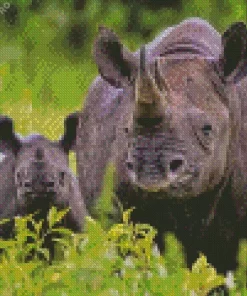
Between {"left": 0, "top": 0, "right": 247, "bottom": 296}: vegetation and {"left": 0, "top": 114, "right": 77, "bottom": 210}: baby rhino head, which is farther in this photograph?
{"left": 0, "top": 0, "right": 247, "bottom": 296}: vegetation

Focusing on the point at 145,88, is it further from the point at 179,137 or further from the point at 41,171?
the point at 41,171

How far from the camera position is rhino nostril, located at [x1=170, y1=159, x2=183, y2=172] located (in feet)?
24.6

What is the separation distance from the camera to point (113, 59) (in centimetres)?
841

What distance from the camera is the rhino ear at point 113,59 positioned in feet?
27.3

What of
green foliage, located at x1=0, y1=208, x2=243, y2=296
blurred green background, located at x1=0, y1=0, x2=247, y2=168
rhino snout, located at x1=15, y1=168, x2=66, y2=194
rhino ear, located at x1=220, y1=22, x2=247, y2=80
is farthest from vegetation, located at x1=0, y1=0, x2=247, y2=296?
green foliage, located at x1=0, y1=208, x2=243, y2=296

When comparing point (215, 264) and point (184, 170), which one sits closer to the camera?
point (184, 170)

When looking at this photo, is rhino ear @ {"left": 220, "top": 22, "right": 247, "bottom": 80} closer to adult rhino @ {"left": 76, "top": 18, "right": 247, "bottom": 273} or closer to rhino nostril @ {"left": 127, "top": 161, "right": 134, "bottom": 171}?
adult rhino @ {"left": 76, "top": 18, "right": 247, "bottom": 273}

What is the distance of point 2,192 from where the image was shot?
9945mm

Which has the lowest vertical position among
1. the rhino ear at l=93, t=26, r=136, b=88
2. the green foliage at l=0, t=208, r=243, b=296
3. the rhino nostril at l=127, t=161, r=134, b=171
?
the green foliage at l=0, t=208, r=243, b=296

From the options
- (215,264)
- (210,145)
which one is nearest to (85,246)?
(210,145)

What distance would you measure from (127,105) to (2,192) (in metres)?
1.91

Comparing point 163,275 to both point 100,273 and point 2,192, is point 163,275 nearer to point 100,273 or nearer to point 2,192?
point 100,273

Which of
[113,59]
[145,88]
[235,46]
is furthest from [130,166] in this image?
[235,46]

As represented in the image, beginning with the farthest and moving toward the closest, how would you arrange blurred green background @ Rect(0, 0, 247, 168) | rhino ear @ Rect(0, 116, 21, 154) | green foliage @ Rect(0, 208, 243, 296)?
blurred green background @ Rect(0, 0, 247, 168)
rhino ear @ Rect(0, 116, 21, 154)
green foliage @ Rect(0, 208, 243, 296)
